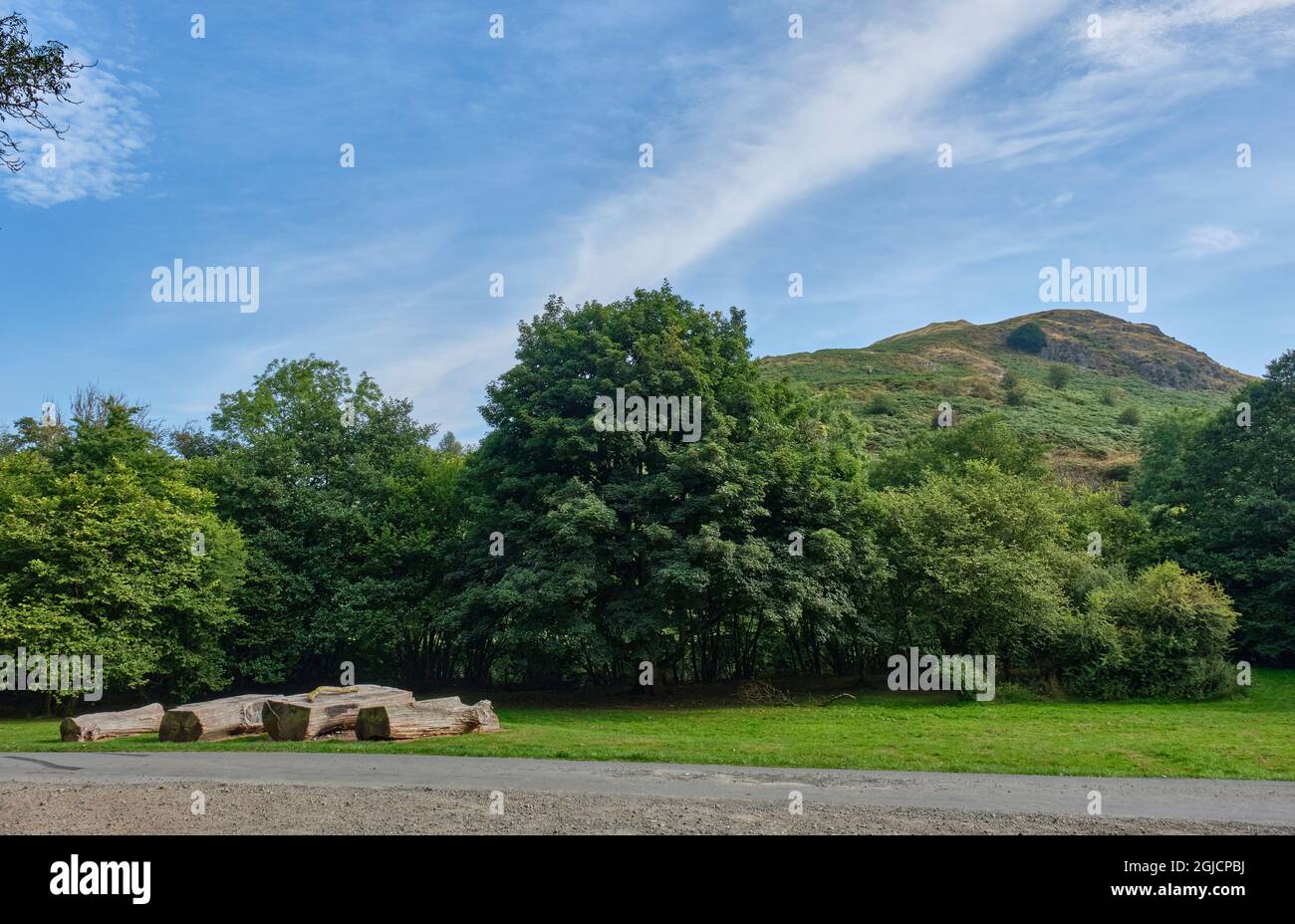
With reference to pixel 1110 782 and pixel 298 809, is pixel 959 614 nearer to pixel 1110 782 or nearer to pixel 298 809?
pixel 1110 782

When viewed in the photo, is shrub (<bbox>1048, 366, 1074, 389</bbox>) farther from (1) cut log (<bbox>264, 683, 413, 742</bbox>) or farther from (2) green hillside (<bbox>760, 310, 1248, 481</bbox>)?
(1) cut log (<bbox>264, 683, 413, 742</bbox>)

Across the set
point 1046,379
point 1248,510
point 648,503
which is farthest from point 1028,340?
point 648,503

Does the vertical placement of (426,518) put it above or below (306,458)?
below

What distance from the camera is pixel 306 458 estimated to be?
126ft

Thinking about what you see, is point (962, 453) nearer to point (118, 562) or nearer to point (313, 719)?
point (313, 719)

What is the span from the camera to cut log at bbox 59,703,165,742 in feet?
67.4

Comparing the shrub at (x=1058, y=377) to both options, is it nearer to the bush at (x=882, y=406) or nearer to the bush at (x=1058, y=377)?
the bush at (x=1058, y=377)

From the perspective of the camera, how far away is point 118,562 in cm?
3000

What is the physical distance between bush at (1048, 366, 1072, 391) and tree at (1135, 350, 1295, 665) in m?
66.0

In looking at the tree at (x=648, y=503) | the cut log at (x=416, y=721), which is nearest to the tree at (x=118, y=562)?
the tree at (x=648, y=503)

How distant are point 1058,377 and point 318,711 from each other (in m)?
103
